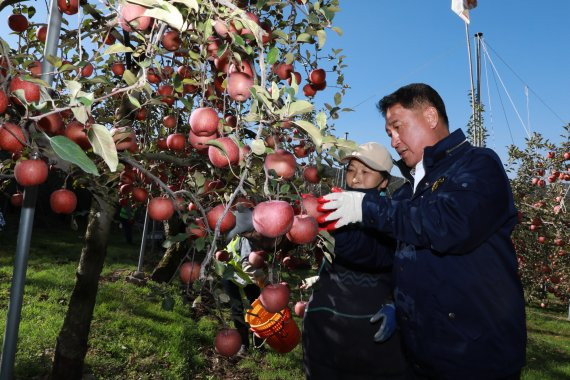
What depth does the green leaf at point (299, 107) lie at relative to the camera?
1.04m

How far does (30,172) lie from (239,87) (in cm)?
71

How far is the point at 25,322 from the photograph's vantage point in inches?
169

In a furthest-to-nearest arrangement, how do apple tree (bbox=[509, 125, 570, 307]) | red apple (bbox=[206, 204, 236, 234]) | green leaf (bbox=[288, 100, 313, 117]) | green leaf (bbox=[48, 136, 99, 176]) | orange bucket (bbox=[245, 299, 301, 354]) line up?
apple tree (bbox=[509, 125, 570, 307]) → orange bucket (bbox=[245, 299, 301, 354]) → red apple (bbox=[206, 204, 236, 234]) → green leaf (bbox=[288, 100, 313, 117]) → green leaf (bbox=[48, 136, 99, 176])

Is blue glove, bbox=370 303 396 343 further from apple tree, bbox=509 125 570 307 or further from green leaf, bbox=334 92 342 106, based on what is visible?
apple tree, bbox=509 125 570 307

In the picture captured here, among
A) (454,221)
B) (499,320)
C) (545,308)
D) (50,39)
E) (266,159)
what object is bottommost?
(545,308)

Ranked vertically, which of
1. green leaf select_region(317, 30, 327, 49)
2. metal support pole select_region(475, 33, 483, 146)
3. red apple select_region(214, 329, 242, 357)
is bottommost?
red apple select_region(214, 329, 242, 357)

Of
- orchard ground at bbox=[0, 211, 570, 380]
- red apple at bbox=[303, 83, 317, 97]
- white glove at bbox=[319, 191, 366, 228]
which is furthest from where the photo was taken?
orchard ground at bbox=[0, 211, 570, 380]

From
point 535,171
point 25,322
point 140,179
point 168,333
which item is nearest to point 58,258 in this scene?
point 25,322

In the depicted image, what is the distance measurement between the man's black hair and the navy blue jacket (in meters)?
0.33

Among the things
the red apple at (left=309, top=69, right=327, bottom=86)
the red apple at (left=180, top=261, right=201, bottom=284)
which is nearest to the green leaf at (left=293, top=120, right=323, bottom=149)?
the red apple at (left=180, top=261, right=201, bottom=284)

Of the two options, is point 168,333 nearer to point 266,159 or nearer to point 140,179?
point 140,179

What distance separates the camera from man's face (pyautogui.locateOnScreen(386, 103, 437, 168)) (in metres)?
1.95

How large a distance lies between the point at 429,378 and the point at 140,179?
1764mm

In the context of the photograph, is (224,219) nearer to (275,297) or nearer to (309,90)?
(275,297)
